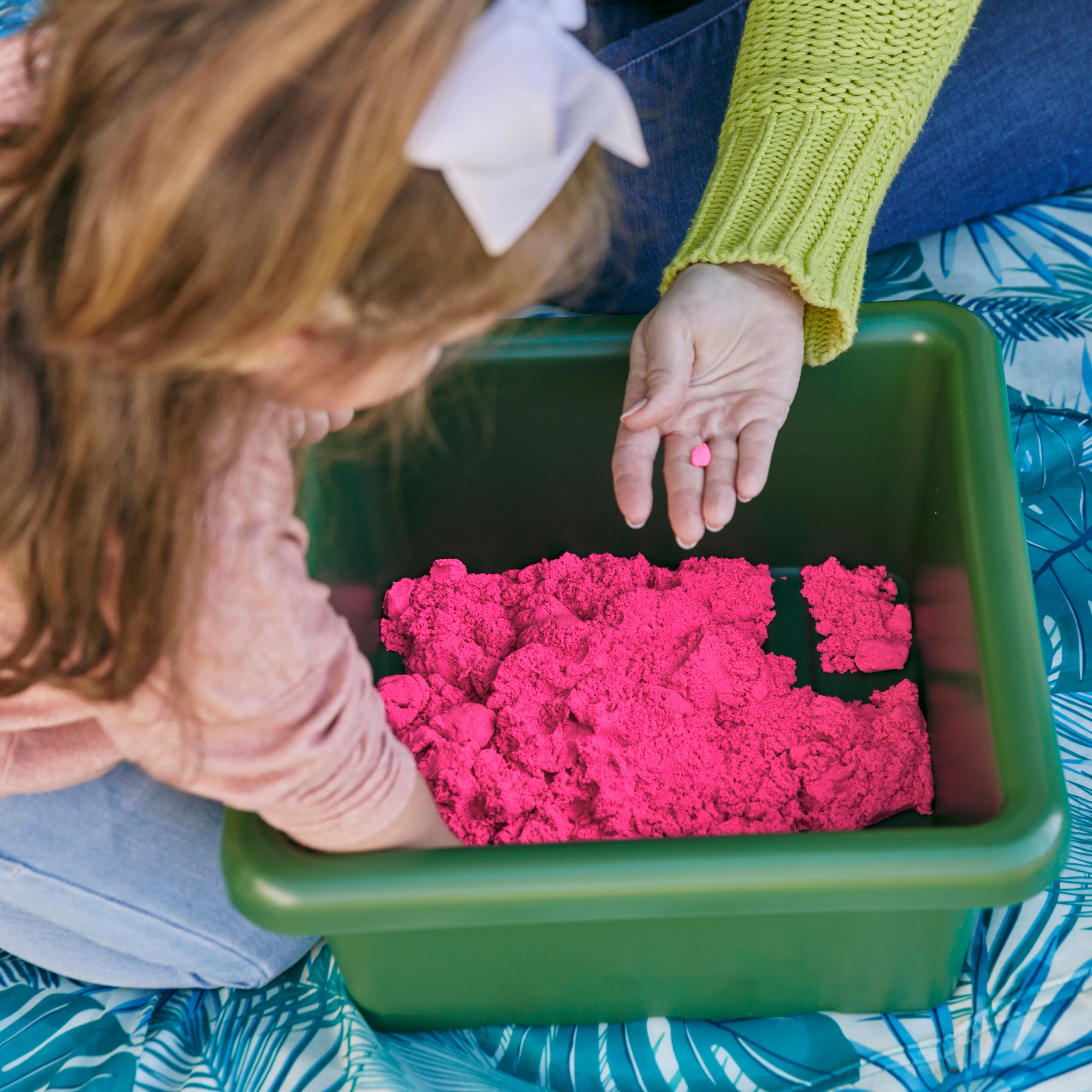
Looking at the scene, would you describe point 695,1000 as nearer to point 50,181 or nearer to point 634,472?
point 634,472

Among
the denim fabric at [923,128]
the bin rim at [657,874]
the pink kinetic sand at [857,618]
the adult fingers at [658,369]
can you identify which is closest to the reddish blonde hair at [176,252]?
the bin rim at [657,874]

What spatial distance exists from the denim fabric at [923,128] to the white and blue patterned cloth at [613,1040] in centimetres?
60

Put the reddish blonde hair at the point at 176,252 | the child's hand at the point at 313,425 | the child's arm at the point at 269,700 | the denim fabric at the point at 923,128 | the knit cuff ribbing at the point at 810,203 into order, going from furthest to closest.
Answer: the denim fabric at the point at 923,128 → the knit cuff ribbing at the point at 810,203 → the child's hand at the point at 313,425 → the child's arm at the point at 269,700 → the reddish blonde hair at the point at 176,252

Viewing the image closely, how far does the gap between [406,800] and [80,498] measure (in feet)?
0.75

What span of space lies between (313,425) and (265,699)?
11.9 inches

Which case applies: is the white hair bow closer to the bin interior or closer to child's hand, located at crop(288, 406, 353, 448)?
child's hand, located at crop(288, 406, 353, 448)

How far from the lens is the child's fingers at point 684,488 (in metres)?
0.77

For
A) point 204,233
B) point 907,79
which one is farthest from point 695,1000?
point 907,79

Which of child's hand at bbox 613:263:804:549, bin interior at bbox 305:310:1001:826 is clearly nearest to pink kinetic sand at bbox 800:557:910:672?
bin interior at bbox 305:310:1001:826

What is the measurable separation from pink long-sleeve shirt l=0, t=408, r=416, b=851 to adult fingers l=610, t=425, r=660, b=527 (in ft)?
0.85

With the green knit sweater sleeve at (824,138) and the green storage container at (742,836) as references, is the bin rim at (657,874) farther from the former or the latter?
the green knit sweater sleeve at (824,138)

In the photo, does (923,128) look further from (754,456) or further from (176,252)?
(176,252)

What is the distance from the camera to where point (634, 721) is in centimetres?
80

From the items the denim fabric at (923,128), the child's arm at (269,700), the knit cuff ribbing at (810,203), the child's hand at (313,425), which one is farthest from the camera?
the denim fabric at (923,128)
